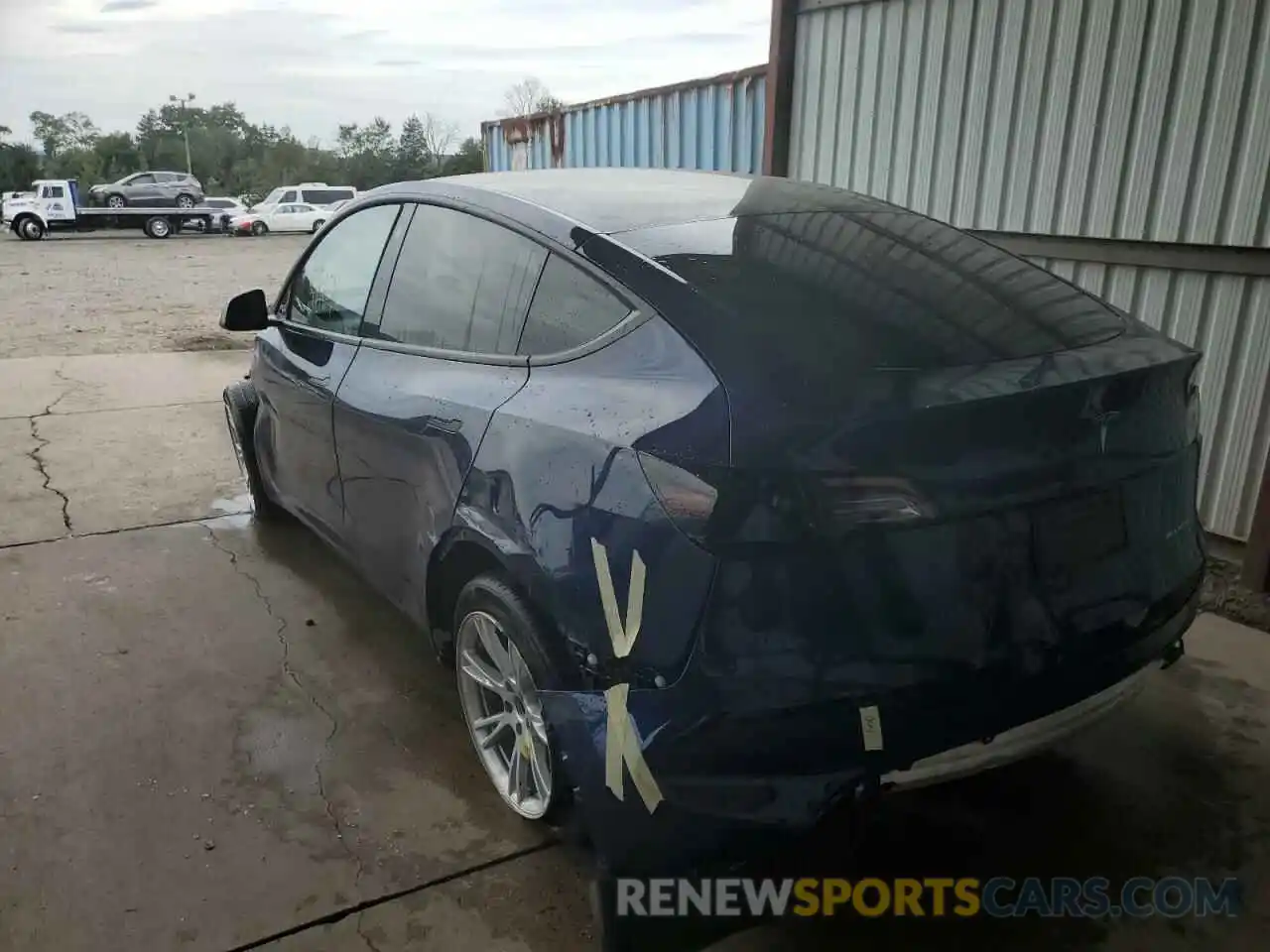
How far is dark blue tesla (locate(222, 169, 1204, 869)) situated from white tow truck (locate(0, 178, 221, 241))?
28.6 m

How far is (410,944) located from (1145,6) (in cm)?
448

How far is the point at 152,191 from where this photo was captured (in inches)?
1089

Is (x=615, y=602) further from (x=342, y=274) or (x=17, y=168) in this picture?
(x=17, y=168)

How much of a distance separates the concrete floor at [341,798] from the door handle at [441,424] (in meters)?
1.00

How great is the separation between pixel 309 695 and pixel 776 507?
209cm

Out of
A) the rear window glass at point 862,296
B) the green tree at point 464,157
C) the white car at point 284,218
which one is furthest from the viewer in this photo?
the green tree at point 464,157

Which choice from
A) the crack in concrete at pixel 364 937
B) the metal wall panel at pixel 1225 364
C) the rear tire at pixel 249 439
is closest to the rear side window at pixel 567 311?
the crack in concrete at pixel 364 937

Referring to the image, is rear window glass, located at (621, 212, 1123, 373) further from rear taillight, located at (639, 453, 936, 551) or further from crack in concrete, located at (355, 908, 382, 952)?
crack in concrete, located at (355, 908, 382, 952)

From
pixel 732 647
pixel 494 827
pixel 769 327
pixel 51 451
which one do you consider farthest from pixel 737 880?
pixel 51 451

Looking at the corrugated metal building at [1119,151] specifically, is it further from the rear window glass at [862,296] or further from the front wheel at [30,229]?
the front wheel at [30,229]

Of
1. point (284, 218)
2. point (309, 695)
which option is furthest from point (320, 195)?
point (309, 695)

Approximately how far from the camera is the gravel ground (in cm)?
1034

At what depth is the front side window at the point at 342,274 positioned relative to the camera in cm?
319

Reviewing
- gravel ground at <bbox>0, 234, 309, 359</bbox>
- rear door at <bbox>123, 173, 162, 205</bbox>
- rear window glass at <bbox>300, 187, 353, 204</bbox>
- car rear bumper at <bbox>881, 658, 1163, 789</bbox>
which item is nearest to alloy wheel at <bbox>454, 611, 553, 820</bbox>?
car rear bumper at <bbox>881, 658, 1163, 789</bbox>
